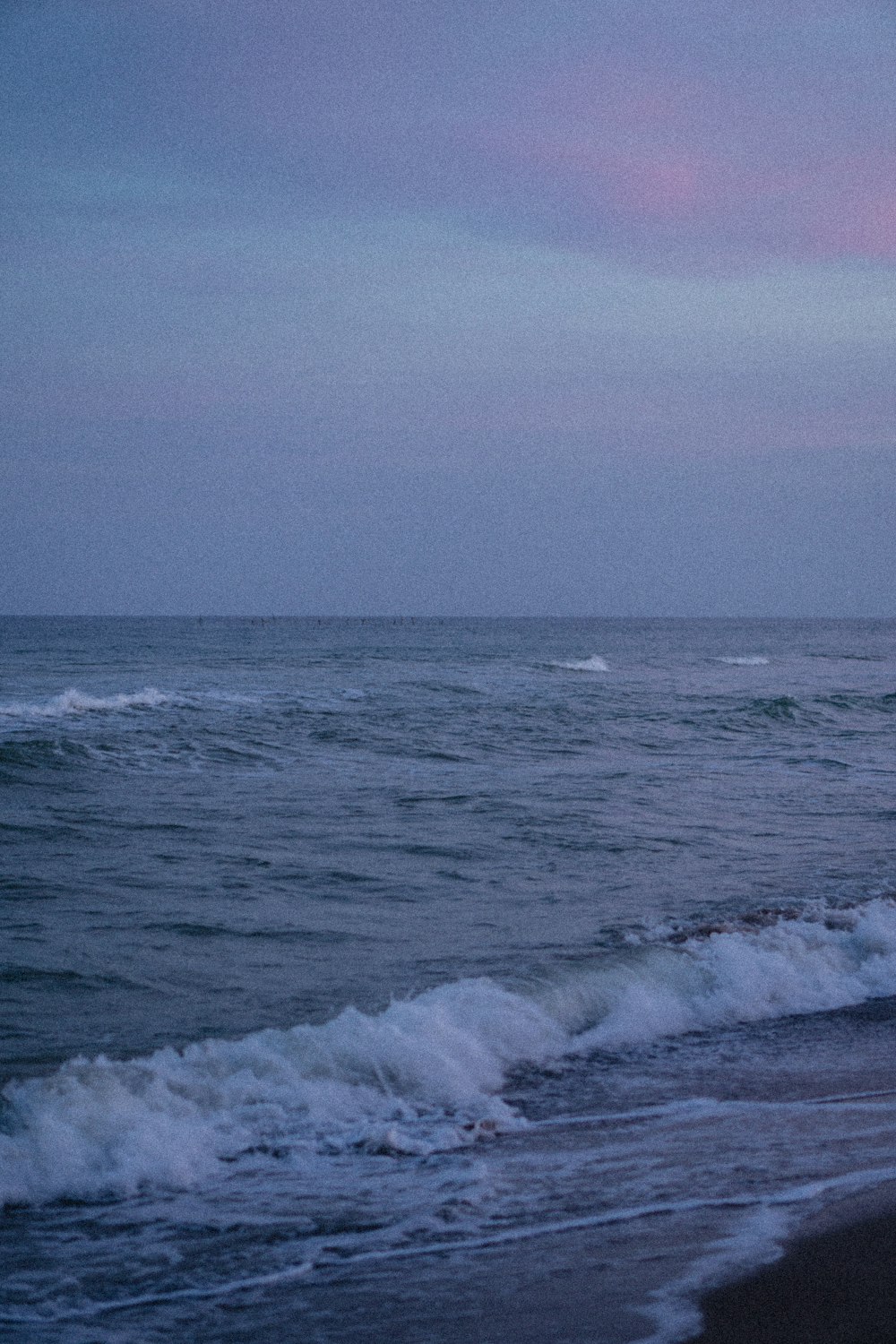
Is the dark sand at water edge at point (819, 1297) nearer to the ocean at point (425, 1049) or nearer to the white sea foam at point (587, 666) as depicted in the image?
the ocean at point (425, 1049)

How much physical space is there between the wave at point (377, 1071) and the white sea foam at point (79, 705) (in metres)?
18.8

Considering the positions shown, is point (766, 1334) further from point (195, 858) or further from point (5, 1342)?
point (195, 858)

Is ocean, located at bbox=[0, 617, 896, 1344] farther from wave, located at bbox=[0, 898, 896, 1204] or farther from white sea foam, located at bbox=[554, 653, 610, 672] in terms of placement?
white sea foam, located at bbox=[554, 653, 610, 672]

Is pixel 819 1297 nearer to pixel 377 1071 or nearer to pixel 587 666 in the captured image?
pixel 377 1071

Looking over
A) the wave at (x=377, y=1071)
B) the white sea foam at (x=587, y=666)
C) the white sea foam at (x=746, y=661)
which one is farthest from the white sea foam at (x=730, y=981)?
the white sea foam at (x=746, y=661)

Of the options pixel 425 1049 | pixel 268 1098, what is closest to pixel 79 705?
pixel 425 1049

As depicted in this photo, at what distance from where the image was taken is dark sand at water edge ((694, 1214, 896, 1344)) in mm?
3184

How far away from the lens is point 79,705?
24.8 metres

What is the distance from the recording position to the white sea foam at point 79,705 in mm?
23875

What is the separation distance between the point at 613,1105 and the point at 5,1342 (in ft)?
9.27

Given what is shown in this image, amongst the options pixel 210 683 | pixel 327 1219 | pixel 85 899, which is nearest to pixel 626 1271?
pixel 327 1219

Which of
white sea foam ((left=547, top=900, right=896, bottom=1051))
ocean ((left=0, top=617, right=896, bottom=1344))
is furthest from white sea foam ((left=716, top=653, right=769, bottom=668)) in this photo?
white sea foam ((left=547, top=900, right=896, bottom=1051))

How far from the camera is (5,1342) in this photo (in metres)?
3.28

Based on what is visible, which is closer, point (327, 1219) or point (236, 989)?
point (327, 1219)
